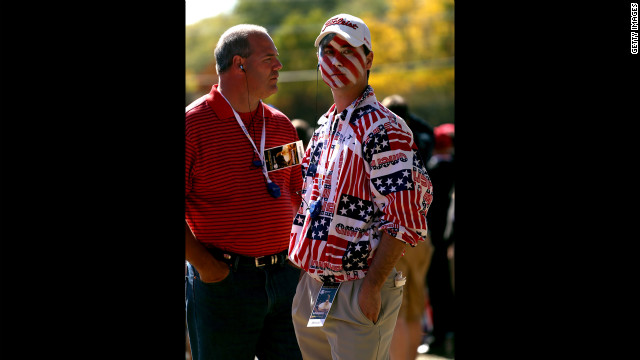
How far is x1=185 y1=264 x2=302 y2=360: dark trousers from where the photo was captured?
341 cm

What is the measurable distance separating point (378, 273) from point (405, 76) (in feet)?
122

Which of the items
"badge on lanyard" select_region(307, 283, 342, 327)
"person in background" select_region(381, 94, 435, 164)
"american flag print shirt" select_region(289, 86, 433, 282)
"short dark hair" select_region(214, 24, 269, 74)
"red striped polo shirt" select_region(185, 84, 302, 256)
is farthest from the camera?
"person in background" select_region(381, 94, 435, 164)

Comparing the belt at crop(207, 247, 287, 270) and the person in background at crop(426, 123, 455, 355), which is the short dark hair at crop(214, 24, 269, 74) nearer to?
the belt at crop(207, 247, 287, 270)

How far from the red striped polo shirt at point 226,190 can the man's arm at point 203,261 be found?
0.12 meters

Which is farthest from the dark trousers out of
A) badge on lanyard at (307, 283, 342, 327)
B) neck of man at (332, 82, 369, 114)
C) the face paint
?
the face paint

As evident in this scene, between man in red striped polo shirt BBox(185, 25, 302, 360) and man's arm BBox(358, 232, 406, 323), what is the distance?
777 millimetres

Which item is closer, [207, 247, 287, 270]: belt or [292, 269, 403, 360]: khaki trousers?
[292, 269, 403, 360]: khaki trousers

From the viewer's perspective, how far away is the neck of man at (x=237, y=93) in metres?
3.57

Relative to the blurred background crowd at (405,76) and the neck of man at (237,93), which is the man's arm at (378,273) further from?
the blurred background crowd at (405,76)

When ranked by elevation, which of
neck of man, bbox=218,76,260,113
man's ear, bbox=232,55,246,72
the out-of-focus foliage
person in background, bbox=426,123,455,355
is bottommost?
person in background, bbox=426,123,455,355
